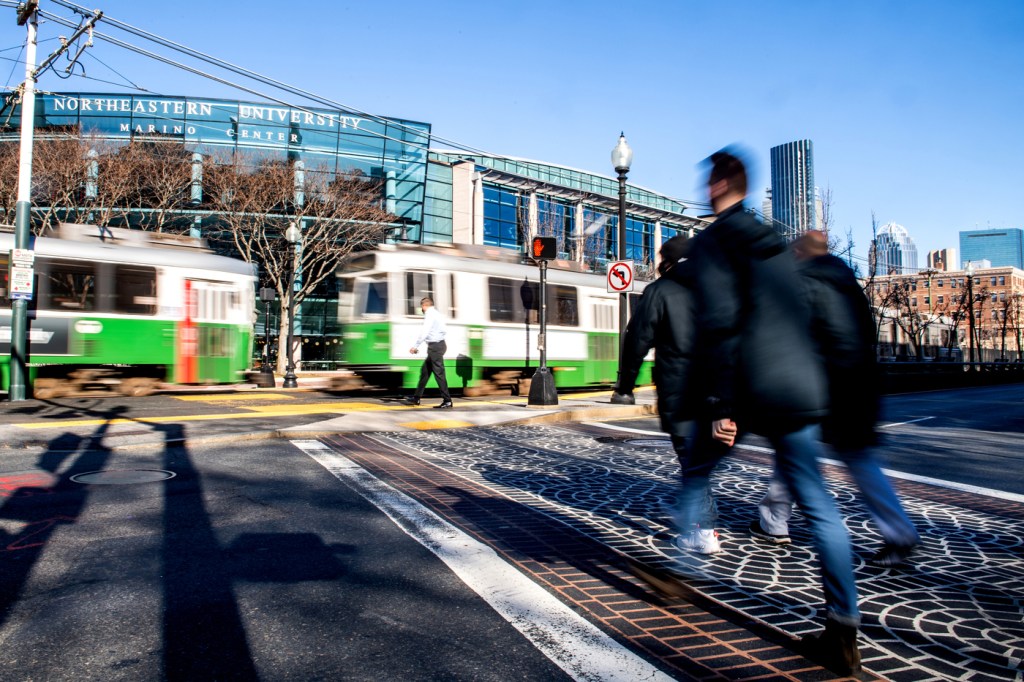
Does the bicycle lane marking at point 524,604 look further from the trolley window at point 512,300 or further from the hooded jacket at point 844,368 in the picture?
the trolley window at point 512,300

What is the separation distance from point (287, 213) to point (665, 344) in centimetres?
3217

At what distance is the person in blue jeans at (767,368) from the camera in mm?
2822

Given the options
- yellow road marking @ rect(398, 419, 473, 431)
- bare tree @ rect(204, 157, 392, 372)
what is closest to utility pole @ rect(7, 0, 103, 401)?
yellow road marking @ rect(398, 419, 473, 431)

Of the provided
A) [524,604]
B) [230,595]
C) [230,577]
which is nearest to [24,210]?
[230,577]

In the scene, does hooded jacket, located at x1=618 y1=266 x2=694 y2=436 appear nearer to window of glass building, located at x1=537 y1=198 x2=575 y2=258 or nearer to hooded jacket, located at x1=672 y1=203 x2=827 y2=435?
hooded jacket, located at x1=672 y1=203 x2=827 y2=435

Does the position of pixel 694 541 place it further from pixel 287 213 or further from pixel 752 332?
pixel 287 213

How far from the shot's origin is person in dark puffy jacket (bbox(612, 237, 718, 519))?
4.07 meters

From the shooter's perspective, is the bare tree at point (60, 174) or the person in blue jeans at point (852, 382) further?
the bare tree at point (60, 174)

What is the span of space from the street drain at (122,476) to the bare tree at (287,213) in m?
23.6

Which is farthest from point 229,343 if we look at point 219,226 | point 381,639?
point 219,226

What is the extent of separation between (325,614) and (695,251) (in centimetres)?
228

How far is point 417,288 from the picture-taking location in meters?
16.2

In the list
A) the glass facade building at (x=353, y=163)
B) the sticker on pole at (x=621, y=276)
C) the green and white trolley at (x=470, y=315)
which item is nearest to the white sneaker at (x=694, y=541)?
the sticker on pole at (x=621, y=276)

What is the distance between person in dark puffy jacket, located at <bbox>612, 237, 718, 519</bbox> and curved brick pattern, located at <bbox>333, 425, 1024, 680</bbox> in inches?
20.0
